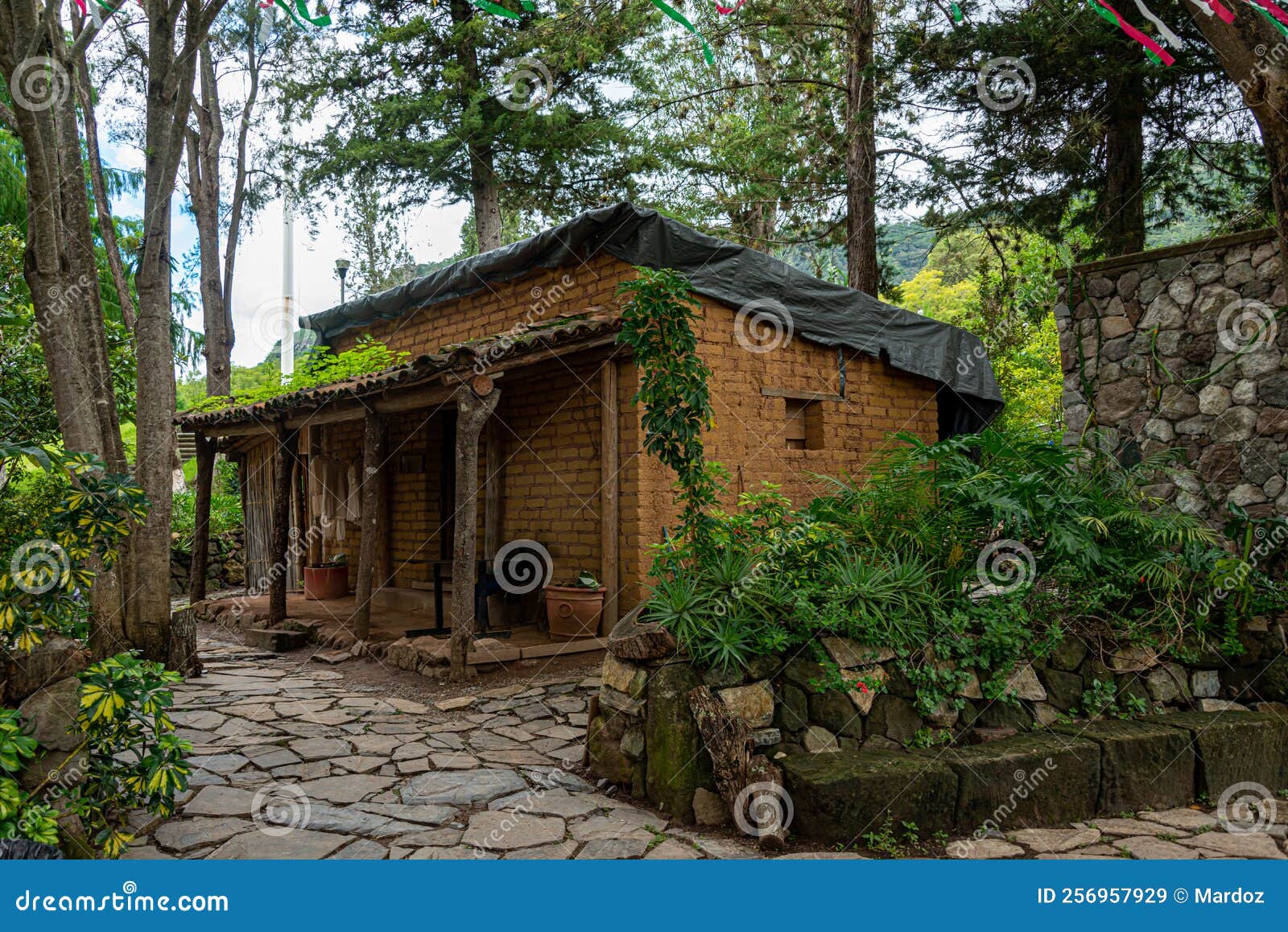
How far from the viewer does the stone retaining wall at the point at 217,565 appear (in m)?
12.5

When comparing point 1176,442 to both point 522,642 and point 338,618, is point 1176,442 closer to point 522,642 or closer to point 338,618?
point 522,642

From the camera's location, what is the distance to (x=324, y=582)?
10484 millimetres

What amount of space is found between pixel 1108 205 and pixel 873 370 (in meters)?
3.11

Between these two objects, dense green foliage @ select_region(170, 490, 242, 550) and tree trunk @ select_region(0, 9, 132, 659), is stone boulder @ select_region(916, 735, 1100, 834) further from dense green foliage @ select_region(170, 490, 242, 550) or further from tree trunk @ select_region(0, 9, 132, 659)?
dense green foliage @ select_region(170, 490, 242, 550)

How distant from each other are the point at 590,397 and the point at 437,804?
175 inches

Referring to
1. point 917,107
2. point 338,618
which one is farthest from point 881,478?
point 917,107

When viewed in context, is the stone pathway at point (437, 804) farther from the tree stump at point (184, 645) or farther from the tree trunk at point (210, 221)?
the tree trunk at point (210, 221)

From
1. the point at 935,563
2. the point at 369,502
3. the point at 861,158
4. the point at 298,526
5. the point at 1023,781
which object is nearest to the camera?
the point at 1023,781

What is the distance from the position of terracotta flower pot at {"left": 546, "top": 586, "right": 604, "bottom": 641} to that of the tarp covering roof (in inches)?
115

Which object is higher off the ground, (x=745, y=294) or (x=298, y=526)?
(x=745, y=294)

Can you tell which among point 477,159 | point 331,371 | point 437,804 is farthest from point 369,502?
point 477,159

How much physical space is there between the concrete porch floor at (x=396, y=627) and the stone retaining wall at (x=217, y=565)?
6.07 feet

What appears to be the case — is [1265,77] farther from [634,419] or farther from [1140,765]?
[634,419]

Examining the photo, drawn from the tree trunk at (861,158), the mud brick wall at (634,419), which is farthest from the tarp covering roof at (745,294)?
the tree trunk at (861,158)
